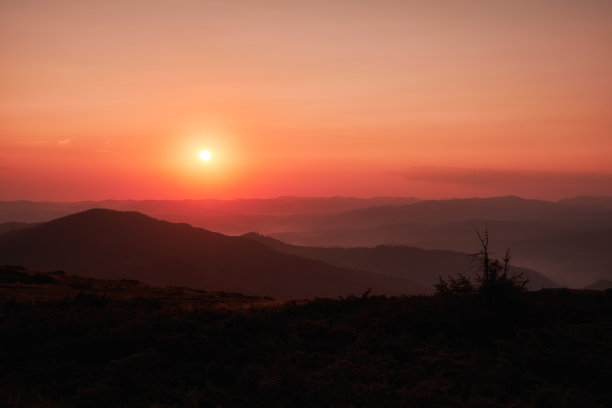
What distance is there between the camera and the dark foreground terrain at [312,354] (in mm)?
9922

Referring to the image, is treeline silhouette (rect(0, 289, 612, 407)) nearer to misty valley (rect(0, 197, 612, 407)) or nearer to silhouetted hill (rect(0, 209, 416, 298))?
misty valley (rect(0, 197, 612, 407))

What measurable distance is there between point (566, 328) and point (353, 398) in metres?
8.34

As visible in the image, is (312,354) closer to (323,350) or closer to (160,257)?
(323,350)

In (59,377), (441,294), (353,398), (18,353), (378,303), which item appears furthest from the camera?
(378,303)

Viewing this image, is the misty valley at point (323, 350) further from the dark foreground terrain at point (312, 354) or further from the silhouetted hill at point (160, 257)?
the silhouetted hill at point (160, 257)

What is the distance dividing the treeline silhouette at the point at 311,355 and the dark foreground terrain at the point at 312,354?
0.12ft

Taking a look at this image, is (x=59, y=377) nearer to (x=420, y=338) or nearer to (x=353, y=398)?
(x=353, y=398)

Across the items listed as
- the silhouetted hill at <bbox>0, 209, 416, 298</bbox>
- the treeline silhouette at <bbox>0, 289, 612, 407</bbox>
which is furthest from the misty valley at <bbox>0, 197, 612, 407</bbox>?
the silhouetted hill at <bbox>0, 209, 416, 298</bbox>

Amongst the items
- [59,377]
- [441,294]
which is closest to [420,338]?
[441,294]

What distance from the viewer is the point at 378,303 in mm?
17969

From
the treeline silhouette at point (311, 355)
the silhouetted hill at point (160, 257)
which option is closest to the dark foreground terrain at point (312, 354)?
the treeline silhouette at point (311, 355)

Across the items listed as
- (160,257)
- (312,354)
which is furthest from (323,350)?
(160,257)

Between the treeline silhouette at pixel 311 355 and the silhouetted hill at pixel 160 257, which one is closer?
the treeline silhouette at pixel 311 355

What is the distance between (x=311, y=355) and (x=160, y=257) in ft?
518
